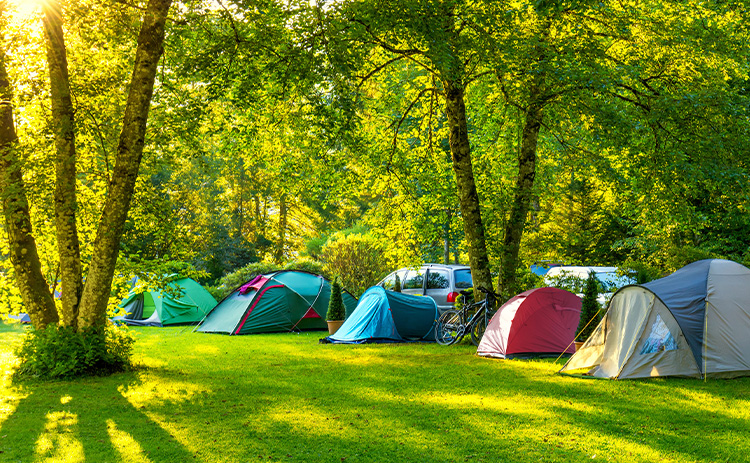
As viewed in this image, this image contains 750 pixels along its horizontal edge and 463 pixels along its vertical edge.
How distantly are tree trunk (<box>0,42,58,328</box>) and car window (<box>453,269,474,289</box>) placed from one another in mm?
8474

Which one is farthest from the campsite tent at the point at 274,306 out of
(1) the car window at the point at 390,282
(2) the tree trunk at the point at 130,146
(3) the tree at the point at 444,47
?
(2) the tree trunk at the point at 130,146

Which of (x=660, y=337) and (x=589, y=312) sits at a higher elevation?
(x=589, y=312)

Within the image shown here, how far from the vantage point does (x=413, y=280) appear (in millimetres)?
15633

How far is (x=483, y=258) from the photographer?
41.2ft

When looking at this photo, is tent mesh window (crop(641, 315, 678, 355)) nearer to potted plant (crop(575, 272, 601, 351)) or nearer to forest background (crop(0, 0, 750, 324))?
potted plant (crop(575, 272, 601, 351))

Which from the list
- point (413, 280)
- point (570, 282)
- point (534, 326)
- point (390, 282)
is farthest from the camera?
point (390, 282)

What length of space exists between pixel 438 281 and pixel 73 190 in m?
8.65

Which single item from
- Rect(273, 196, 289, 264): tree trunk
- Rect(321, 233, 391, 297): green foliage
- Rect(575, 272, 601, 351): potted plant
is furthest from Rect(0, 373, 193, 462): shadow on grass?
Rect(273, 196, 289, 264): tree trunk

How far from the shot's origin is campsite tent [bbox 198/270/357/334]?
1608 cm

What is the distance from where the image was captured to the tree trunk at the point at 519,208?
12.5 meters

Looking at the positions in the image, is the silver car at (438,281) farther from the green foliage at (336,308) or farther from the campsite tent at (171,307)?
the campsite tent at (171,307)

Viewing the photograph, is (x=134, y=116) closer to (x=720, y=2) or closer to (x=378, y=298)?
(x=378, y=298)

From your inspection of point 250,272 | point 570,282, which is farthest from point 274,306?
point 570,282

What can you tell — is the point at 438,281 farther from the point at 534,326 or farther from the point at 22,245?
the point at 22,245
